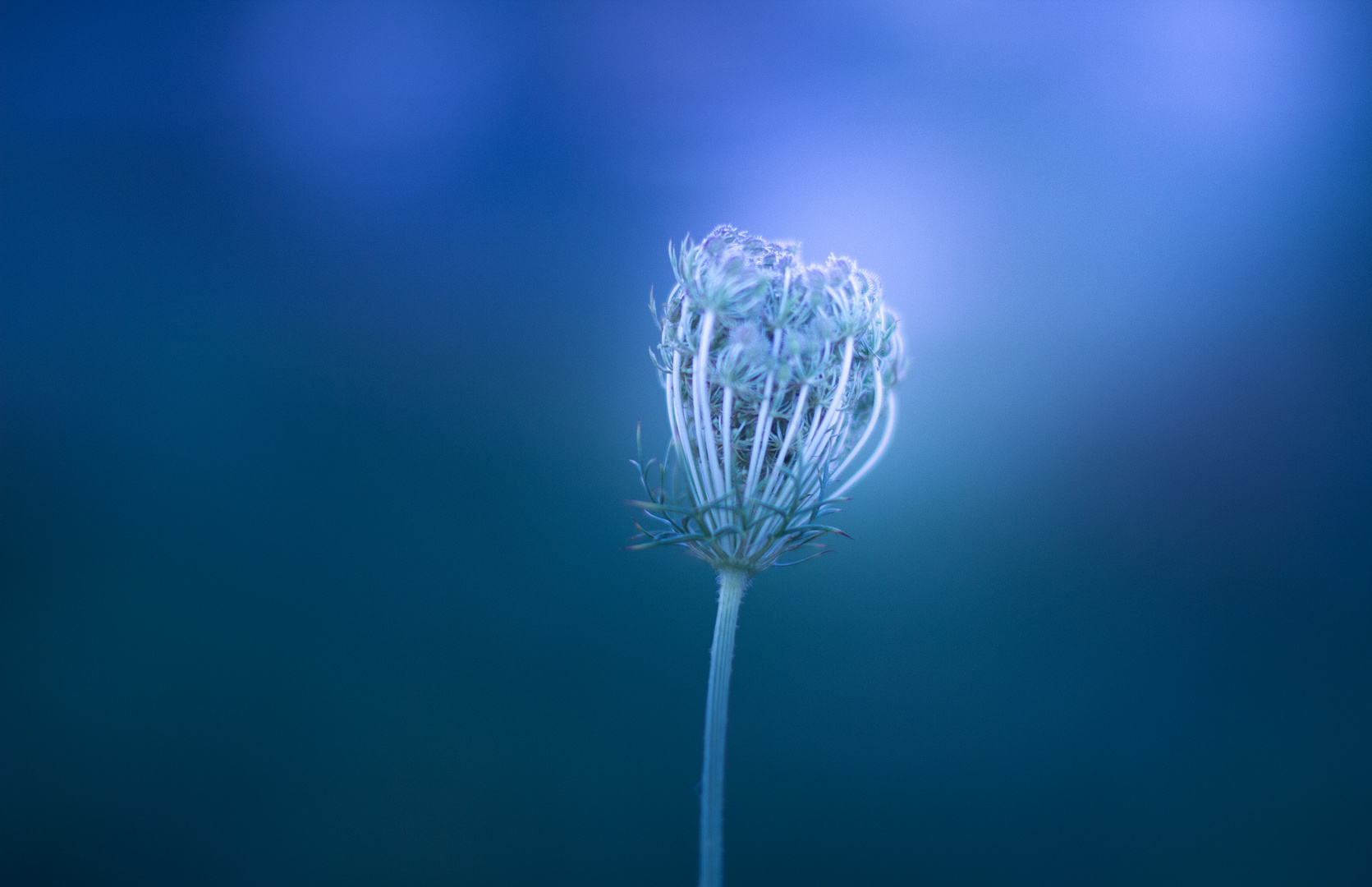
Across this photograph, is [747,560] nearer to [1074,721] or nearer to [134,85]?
[1074,721]

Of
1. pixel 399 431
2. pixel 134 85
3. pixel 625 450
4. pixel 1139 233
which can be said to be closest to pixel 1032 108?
pixel 1139 233

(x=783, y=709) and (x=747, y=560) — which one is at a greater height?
(x=747, y=560)

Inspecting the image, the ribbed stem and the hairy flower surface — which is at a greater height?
the hairy flower surface

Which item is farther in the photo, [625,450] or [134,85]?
[625,450]

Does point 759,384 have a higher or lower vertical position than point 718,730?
higher

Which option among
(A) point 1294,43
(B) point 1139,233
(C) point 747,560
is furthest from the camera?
(B) point 1139,233
